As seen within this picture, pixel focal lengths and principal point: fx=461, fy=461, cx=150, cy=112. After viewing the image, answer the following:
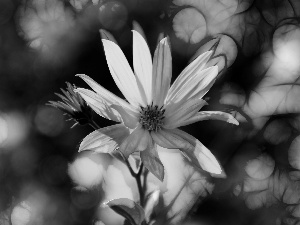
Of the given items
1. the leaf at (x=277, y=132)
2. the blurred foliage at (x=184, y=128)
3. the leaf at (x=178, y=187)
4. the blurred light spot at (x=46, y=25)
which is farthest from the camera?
the blurred light spot at (x=46, y=25)

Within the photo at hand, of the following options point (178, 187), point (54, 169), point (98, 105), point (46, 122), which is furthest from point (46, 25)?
point (98, 105)

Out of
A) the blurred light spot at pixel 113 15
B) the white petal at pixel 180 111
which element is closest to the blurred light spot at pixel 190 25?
the blurred light spot at pixel 113 15

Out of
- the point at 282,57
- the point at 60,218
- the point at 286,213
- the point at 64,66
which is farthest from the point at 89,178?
the point at 282,57

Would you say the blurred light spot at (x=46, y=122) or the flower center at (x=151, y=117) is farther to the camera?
the blurred light spot at (x=46, y=122)

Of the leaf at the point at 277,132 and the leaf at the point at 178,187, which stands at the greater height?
the leaf at the point at 178,187

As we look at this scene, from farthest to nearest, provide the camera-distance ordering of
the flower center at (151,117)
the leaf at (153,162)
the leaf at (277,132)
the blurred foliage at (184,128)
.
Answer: the leaf at (277,132)
the blurred foliage at (184,128)
the flower center at (151,117)
the leaf at (153,162)

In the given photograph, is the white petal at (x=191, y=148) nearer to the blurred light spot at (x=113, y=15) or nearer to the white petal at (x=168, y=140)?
the white petal at (x=168, y=140)

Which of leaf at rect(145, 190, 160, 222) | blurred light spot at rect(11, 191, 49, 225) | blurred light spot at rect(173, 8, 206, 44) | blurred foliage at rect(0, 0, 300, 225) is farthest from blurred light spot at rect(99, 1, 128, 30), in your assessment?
leaf at rect(145, 190, 160, 222)
